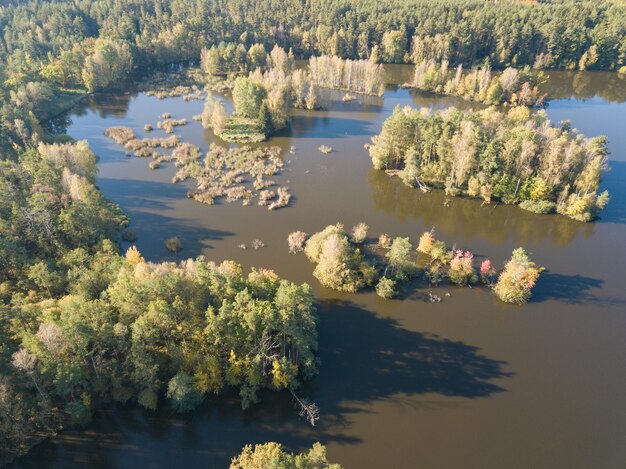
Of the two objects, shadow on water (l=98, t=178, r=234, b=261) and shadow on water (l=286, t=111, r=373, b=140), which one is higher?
shadow on water (l=286, t=111, r=373, b=140)

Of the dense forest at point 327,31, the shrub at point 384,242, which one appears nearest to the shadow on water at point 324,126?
the shrub at point 384,242

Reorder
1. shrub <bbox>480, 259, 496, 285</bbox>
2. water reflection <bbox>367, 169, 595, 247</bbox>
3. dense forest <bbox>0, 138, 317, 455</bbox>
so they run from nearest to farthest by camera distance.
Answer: dense forest <bbox>0, 138, 317, 455</bbox>
shrub <bbox>480, 259, 496, 285</bbox>
water reflection <bbox>367, 169, 595, 247</bbox>

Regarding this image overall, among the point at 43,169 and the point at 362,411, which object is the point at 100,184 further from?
the point at 362,411

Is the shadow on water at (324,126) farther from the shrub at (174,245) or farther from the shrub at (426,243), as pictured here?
the shrub at (174,245)

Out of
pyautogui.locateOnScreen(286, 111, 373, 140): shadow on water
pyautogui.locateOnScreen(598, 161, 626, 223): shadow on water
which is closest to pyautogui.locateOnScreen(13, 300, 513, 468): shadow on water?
pyautogui.locateOnScreen(598, 161, 626, 223): shadow on water

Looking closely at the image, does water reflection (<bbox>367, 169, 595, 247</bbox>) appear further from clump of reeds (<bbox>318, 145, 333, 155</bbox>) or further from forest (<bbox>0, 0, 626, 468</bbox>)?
clump of reeds (<bbox>318, 145, 333, 155</bbox>)

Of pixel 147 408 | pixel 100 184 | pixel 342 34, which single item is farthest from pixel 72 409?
pixel 342 34

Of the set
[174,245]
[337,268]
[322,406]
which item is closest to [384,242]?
[337,268]
